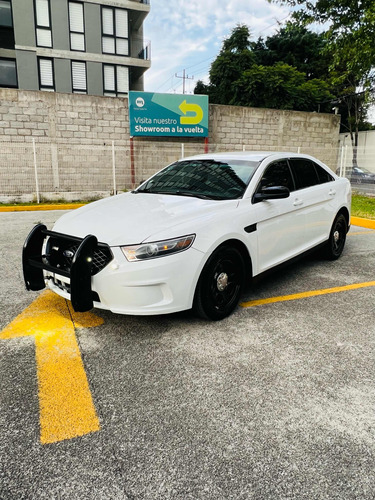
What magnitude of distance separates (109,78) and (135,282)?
2439 centimetres

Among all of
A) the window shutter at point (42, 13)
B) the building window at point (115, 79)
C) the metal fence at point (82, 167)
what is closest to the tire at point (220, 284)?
the metal fence at point (82, 167)

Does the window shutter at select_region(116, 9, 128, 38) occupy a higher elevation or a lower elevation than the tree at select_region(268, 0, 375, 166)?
higher

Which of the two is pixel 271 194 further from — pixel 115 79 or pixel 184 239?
pixel 115 79

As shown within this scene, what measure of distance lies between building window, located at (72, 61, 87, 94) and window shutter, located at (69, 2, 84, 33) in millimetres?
1971

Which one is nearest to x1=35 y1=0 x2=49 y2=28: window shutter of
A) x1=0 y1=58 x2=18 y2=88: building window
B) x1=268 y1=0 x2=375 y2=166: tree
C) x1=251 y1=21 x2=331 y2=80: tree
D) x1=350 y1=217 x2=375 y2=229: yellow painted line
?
x1=0 y1=58 x2=18 y2=88: building window

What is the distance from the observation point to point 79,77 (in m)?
23.4

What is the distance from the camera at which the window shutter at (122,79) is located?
963 inches

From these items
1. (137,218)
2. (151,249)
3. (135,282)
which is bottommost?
(135,282)

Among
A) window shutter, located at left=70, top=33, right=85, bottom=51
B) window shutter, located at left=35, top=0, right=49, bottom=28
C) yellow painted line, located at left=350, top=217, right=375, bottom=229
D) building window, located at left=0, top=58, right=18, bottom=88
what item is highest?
window shutter, located at left=35, top=0, right=49, bottom=28

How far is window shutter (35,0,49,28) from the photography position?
21.8m

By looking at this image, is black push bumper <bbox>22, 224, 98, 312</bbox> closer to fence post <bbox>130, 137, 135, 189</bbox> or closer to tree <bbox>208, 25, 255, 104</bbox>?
fence post <bbox>130, 137, 135, 189</bbox>

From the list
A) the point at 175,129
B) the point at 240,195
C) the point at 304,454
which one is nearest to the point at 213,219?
the point at 240,195

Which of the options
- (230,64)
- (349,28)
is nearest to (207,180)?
(349,28)

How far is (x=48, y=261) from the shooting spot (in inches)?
130
